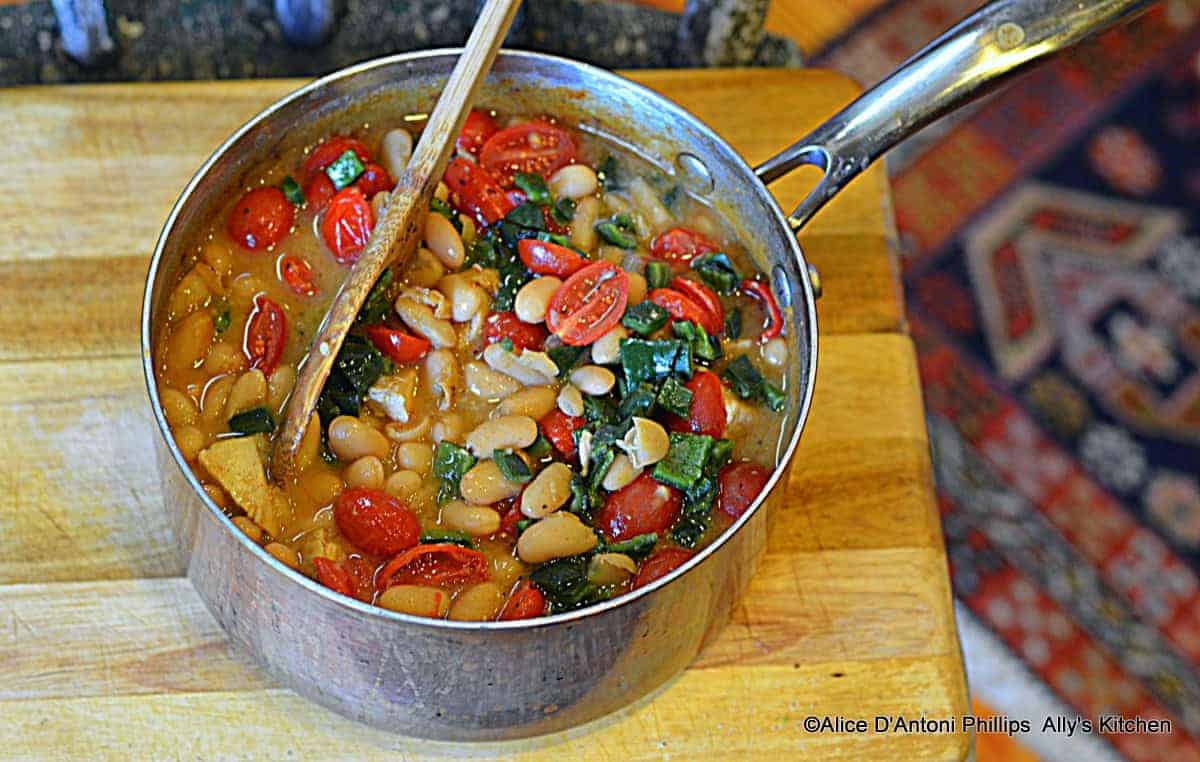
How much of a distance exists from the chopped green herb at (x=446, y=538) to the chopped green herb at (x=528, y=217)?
437mm

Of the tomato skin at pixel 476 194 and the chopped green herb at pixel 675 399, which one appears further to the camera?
the tomato skin at pixel 476 194

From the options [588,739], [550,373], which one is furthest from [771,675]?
[550,373]

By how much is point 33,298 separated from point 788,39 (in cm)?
125

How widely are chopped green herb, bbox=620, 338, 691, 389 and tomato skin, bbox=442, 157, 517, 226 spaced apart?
0.93 ft

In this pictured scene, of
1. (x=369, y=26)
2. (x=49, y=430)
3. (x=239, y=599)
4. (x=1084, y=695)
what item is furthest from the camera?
(x=1084, y=695)

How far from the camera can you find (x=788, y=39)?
226 cm

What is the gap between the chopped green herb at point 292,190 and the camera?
67.9 inches

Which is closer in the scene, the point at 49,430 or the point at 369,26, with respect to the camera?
the point at 49,430

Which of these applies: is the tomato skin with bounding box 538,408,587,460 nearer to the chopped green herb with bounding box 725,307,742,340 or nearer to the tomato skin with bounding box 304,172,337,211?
the chopped green herb with bounding box 725,307,742,340

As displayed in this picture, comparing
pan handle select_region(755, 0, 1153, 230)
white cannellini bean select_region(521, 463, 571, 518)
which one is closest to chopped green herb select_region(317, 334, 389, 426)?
white cannellini bean select_region(521, 463, 571, 518)

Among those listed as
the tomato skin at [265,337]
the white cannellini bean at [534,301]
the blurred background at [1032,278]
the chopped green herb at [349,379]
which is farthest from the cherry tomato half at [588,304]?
the blurred background at [1032,278]

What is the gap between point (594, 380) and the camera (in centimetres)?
159

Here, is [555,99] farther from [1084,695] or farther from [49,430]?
[1084,695]

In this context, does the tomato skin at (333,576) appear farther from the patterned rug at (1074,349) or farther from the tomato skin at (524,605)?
the patterned rug at (1074,349)
